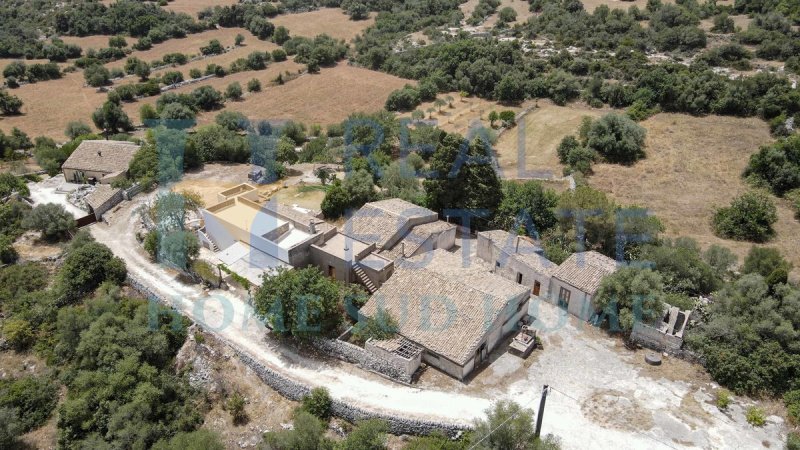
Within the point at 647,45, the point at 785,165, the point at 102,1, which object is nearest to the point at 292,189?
the point at 785,165

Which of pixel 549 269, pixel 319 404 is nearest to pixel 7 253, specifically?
pixel 319 404

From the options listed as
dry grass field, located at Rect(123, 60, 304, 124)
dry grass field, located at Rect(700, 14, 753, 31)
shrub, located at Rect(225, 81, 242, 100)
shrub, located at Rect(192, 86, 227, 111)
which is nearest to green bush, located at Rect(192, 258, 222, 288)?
dry grass field, located at Rect(123, 60, 304, 124)

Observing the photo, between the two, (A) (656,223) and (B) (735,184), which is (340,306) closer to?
(A) (656,223)

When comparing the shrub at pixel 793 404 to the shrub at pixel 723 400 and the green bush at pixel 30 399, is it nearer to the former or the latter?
the shrub at pixel 723 400

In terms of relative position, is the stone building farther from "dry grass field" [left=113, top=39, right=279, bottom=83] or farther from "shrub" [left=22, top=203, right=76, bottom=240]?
"dry grass field" [left=113, top=39, right=279, bottom=83]

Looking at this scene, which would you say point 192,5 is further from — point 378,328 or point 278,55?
point 378,328

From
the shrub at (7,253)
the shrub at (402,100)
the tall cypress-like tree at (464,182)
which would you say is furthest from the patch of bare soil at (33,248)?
the shrub at (402,100)
